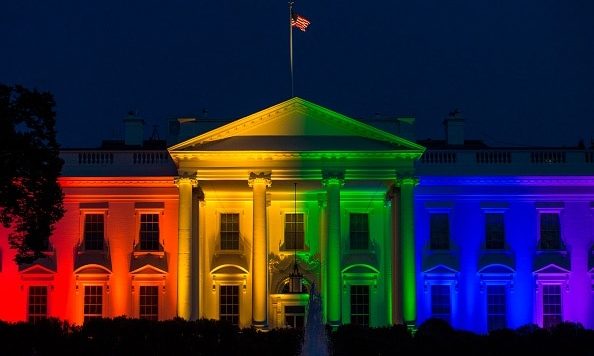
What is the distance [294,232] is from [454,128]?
1083 centimetres

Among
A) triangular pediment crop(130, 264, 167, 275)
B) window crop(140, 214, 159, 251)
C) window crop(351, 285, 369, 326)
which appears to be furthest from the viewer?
window crop(140, 214, 159, 251)

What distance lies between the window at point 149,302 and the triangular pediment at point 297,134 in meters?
7.09

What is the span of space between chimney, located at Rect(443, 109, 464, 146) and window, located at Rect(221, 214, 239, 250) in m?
12.2

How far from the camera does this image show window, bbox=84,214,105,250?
44344mm

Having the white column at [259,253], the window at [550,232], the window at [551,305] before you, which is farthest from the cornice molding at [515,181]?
the white column at [259,253]

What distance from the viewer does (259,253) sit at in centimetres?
4088

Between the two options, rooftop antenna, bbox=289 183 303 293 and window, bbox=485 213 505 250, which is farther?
window, bbox=485 213 505 250

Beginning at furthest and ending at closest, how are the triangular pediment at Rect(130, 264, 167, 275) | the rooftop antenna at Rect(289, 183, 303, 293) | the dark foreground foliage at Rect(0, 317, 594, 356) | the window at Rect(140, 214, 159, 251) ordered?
the window at Rect(140, 214, 159, 251) < the triangular pediment at Rect(130, 264, 167, 275) < the rooftop antenna at Rect(289, 183, 303, 293) < the dark foreground foliage at Rect(0, 317, 594, 356)

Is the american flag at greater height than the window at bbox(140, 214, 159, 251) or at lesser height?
greater

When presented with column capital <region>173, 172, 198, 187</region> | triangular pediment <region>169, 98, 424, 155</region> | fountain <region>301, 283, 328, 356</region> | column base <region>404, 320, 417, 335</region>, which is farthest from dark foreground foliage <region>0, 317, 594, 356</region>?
triangular pediment <region>169, 98, 424, 155</region>

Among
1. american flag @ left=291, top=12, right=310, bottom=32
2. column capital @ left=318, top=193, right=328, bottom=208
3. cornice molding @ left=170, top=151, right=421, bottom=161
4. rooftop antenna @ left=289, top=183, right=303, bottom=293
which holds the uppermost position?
american flag @ left=291, top=12, right=310, bottom=32

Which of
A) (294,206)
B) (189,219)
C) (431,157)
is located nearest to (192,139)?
(189,219)

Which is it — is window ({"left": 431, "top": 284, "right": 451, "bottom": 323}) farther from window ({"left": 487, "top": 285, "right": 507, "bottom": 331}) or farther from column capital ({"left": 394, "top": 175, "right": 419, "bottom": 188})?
column capital ({"left": 394, "top": 175, "right": 419, "bottom": 188})

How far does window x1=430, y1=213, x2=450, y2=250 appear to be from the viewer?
44719 millimetres
